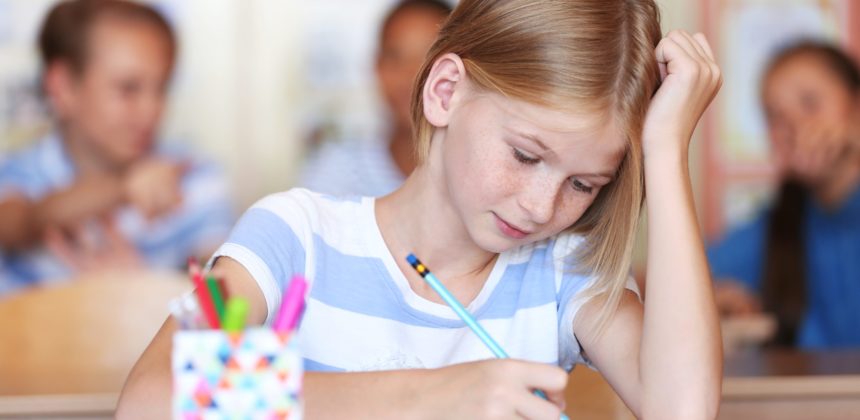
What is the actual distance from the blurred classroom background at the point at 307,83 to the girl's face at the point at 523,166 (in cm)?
205

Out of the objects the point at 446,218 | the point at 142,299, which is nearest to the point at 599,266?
the point at 446,218

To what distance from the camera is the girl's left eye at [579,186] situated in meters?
1.05

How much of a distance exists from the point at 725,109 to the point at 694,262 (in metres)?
2.37

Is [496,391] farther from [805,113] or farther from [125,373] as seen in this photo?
[805,113]

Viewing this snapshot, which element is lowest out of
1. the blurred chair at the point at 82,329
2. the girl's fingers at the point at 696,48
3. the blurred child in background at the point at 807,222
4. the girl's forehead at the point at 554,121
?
the blurred chair at the point at 82,329

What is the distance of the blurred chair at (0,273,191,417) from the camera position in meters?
2.25

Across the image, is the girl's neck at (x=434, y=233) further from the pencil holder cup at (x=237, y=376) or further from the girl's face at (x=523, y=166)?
the pencil holder cup at (x=237, y=376)

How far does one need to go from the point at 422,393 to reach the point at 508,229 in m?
0.27

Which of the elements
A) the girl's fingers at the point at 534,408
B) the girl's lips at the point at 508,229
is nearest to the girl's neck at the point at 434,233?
the girl's lips at the point at 508,229

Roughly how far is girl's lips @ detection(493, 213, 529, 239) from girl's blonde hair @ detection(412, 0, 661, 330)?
0.11 m

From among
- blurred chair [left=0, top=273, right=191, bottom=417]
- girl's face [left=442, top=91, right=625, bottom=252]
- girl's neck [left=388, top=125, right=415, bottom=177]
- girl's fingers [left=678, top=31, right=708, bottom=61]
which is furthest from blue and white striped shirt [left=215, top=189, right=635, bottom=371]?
girl's neck [left=388, top=125, right=415, bottom=177]

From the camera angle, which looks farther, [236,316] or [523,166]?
[523,166]

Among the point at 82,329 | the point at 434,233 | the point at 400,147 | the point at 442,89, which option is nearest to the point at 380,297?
the point at 434,233

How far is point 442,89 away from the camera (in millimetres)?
1129
